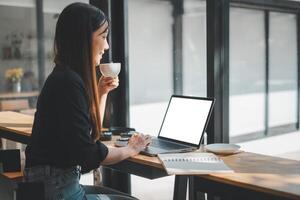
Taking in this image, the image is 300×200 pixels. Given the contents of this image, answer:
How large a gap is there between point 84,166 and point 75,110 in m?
0.22

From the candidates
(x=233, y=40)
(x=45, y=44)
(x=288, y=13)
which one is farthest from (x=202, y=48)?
(x=45, y=44)

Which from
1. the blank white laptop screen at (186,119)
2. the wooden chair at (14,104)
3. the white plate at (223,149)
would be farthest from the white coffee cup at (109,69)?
the wooden chair at (14,104)

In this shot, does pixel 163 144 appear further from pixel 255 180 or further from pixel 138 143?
pixel 255 180

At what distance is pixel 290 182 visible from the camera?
Answer: 1378mm

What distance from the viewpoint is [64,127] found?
1.45 m

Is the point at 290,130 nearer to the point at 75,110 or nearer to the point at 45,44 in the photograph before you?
the point at 75,110

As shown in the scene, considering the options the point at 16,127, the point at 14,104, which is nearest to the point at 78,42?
the point at 16,127

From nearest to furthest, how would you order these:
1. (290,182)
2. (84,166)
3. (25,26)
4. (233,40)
→ (290,182), (84,166), (233,40), (25,26)

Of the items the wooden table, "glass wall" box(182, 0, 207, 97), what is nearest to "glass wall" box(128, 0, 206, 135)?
"glass wall" box(182, 0, 207, 97)

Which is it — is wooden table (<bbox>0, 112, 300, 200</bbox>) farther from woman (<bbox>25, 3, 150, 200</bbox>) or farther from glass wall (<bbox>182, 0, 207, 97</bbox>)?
glass wall (<bbox>182, 0, 207, 97</bbox>)

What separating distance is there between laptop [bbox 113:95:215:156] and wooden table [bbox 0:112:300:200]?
10 cm

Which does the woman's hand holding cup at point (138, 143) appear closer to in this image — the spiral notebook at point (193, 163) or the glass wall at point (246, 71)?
the spiral notebook at point (193, 163)

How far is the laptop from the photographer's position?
1911 millimetres

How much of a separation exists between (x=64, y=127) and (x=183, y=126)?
0.75 m
